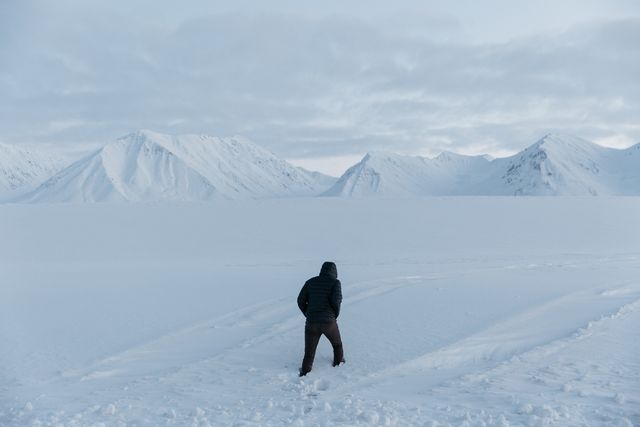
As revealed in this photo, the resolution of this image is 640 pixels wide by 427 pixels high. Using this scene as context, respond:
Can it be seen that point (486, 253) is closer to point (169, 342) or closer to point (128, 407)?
point (169, 342)

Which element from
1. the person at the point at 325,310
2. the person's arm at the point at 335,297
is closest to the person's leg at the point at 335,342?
the person at the point at 325,310

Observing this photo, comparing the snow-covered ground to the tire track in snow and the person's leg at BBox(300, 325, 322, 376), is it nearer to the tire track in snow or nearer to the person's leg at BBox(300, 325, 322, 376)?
the tire track in snow

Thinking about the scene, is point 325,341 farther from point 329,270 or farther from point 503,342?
point 503,342

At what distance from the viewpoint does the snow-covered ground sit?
20.1 feet

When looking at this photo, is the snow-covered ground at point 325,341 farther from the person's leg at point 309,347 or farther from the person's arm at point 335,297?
the person's arm at point 335,297

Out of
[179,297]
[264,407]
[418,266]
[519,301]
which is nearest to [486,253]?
[418,266]

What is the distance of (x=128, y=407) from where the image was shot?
20.7 feet

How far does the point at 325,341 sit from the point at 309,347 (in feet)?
5.01

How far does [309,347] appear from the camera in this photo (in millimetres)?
7500

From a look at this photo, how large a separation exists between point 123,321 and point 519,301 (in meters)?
7.12

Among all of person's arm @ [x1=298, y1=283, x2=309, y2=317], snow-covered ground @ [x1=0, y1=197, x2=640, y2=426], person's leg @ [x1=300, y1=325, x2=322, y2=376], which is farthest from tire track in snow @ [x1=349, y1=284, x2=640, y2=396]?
person's arm @ [x1=298, y1=283, x2=309, y2=317]

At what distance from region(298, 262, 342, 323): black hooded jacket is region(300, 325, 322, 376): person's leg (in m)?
0.13

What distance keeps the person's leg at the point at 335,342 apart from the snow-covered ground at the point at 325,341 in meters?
0.13

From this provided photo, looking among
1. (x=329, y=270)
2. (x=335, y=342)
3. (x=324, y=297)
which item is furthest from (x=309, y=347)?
(x=329, y=270)
